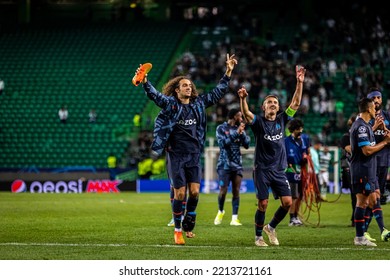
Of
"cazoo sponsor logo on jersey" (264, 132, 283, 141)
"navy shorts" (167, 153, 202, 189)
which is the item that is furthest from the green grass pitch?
"cazoo sponsor logo on jersey" (264, 132, 283, 141)

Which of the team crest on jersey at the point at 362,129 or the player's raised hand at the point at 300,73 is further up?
the player's raised hand at the point at 300,73

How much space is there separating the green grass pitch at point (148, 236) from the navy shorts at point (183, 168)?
101cm

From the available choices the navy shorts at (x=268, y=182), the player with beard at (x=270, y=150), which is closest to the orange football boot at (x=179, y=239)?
→ the player with beard at (x=270, y=150)

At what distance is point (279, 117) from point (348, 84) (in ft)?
101

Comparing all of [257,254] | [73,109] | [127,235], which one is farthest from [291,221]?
[73,109]

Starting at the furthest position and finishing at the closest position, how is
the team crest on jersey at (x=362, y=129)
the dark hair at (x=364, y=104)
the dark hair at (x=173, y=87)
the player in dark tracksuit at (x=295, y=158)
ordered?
the player in dark tracksuit at (x=295, y=158)
the dark hair at (x=173, y=87)
the dark hair at (x=364, y=104)
the team crest on jersey at (x=362, y=129)

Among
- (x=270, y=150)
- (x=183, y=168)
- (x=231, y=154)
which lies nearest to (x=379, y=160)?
(x=270, y=150)

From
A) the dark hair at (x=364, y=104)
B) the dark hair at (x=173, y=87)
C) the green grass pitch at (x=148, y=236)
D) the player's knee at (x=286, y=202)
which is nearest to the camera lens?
the green grass pitch at (x=148, y=236)

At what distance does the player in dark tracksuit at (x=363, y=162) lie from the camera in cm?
1466

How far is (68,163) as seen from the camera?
44156 millimetres

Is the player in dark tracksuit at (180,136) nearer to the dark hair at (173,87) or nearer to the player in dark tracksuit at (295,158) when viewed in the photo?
the dark hair at (173,87)

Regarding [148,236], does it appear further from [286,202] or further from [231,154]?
[231,154]

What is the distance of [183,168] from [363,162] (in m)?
2.86

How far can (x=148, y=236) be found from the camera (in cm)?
1661
